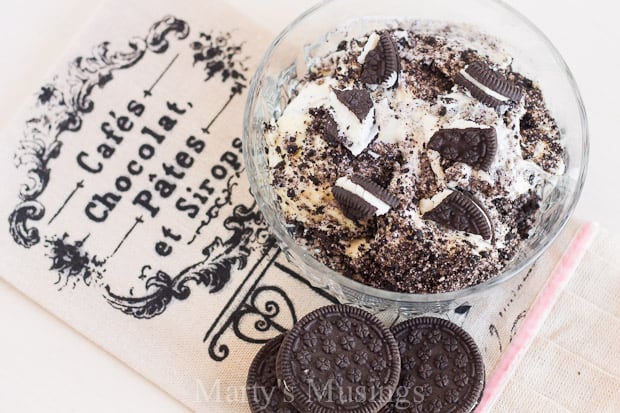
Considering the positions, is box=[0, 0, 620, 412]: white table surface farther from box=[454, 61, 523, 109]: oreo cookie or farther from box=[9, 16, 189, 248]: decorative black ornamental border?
box=[454, 61, 523, 109]: oreo cookie

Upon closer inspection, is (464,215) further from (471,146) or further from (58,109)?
(58,109)

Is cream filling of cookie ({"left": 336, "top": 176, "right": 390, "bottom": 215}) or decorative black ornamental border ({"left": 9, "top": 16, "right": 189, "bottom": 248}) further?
decorative black ornamental border ({"left": 9, "top": 16, "right": 189, "bottom": 248})

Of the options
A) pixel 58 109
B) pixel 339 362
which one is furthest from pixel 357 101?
pixel 58 109

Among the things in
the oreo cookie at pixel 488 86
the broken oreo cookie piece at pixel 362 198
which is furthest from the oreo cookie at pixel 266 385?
the oreo cookie at pixel 488 86

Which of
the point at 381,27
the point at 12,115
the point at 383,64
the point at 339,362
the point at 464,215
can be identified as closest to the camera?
the point at 464,215

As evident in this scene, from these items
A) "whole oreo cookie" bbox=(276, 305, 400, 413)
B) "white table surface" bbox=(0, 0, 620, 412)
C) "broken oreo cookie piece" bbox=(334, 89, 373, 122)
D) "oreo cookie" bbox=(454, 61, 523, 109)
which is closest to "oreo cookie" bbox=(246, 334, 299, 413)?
"whole oreo cookie" bbox=(276, 305, 400, 413)

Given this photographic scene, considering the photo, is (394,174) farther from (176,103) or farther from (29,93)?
(29,93)

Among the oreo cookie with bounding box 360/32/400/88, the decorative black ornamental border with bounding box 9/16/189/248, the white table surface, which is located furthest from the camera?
the decorative black ornamental border with bounding box 9/16/189/248

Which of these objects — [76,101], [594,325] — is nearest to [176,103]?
[76,101]
